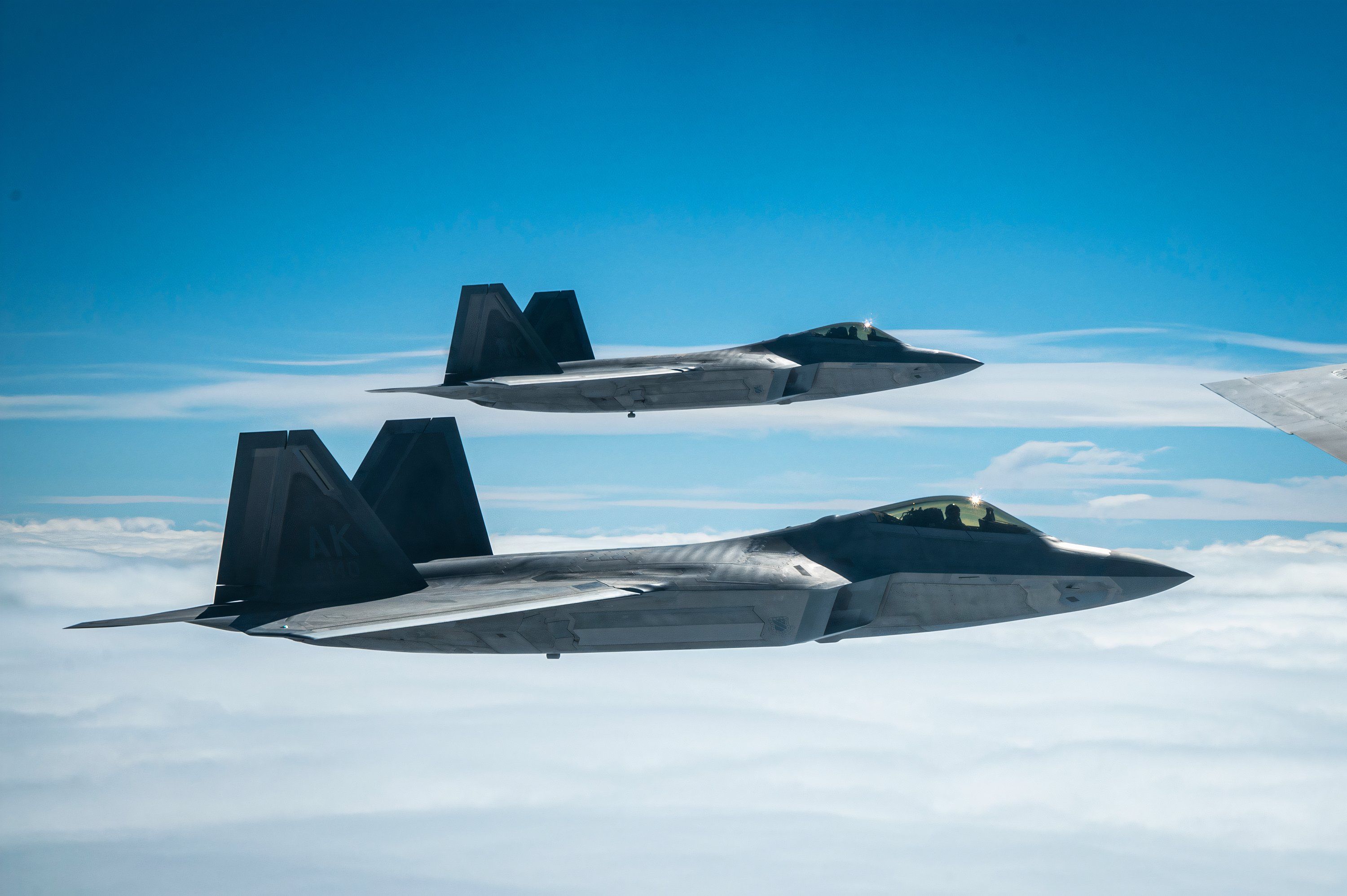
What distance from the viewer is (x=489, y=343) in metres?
31.4

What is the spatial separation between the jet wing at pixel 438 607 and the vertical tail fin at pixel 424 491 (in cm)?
404

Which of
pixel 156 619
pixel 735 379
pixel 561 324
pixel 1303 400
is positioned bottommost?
pixel 156 619

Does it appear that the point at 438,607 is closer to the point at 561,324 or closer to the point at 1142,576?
the point at 1142,576

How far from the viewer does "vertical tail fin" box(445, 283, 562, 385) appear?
31.4m

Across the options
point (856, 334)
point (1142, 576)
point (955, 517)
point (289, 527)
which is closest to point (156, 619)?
point (289, 527)

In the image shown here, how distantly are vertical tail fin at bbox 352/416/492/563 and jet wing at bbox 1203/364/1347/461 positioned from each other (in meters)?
16.1

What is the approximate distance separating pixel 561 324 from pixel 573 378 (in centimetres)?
794

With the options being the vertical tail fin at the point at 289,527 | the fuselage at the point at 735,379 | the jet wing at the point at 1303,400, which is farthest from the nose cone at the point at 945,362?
the vertical tail fin at the point at 289,527

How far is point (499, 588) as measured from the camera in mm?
16047

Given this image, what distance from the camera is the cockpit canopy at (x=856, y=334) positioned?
2942 centimetres

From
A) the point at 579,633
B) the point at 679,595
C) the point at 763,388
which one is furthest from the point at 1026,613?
the point at 763,388

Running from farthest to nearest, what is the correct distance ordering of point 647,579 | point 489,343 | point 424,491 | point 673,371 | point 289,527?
point 489,343 < point 673,371 < point 424,491 < point 647,579 < point 289,527

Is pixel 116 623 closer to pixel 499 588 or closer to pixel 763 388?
pixel 499 588

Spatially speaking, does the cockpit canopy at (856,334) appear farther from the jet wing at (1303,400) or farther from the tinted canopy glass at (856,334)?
the jet wing at (1303,400)
